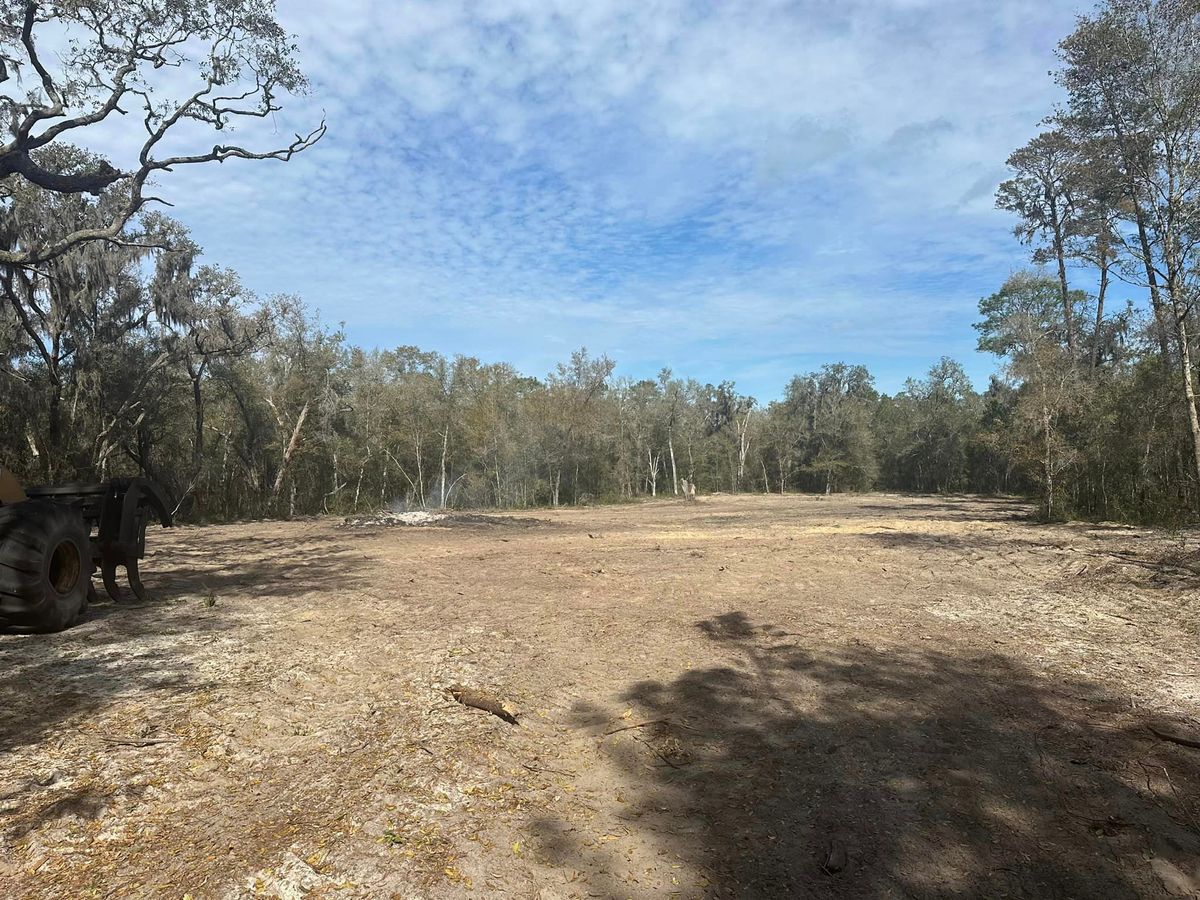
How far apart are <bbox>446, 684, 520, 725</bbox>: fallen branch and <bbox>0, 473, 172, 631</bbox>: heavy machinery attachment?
3412mm

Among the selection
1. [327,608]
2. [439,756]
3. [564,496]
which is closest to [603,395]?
[564,496]

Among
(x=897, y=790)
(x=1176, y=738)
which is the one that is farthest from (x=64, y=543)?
(x=1176, y=738)

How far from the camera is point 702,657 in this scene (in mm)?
5879

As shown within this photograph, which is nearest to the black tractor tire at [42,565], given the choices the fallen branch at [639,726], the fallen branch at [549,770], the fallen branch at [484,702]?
the fallen branch at [484,702]

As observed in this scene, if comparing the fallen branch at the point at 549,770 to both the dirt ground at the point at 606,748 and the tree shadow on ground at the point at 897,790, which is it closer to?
the dirt ground at the point at 606,748

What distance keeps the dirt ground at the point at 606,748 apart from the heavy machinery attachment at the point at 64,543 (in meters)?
0.32

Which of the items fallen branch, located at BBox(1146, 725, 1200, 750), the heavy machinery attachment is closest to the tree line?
the heavy machinery attachment

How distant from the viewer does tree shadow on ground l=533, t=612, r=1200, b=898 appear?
2.80 meters

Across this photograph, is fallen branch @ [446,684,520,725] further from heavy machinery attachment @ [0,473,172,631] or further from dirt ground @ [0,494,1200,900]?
Result: heavy machinery attachment @ [0,473,172,631]

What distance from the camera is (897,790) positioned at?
135 inches

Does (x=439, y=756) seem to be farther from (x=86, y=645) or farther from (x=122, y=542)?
(x=122, y=542)

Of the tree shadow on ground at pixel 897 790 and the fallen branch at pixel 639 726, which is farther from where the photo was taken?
the fallen branch at pixel 639 726

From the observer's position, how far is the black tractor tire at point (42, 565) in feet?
15.9

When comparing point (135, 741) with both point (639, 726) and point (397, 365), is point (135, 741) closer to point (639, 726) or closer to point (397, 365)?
point (639, 726)
